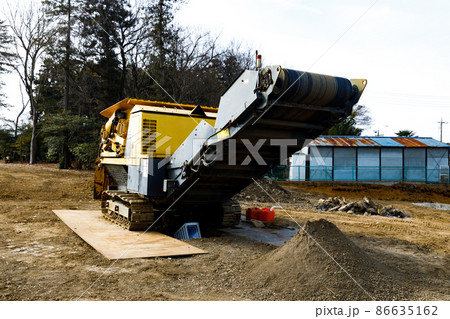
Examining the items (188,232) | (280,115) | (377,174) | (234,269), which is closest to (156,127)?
(188,232)

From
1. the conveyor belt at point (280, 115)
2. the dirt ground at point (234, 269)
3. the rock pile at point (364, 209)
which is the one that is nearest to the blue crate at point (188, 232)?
the dirt ground at point (234, 269)

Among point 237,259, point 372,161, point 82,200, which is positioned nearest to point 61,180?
point 82,200

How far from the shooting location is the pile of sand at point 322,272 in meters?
4.55

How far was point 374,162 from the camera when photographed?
26125mm

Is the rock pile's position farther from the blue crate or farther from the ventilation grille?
the ventilation grille

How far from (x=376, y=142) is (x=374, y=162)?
1692 millimetres

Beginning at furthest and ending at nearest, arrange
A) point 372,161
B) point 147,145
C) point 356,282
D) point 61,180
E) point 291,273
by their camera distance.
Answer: point 372,161
point 61,180
point 147,145
point 291,273
point 356,282

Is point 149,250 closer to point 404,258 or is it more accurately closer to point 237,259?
point 237,259

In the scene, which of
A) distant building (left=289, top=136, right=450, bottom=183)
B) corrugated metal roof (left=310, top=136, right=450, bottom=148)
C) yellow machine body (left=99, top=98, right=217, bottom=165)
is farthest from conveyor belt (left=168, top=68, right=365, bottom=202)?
corrugated metal roof (left=310, top=136, right=450, bottom=148)

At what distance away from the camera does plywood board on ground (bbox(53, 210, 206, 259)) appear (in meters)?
6.46

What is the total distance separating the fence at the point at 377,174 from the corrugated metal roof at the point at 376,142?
1.58m

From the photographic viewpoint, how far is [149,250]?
667 centimetres

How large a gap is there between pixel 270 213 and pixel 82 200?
8.73 m

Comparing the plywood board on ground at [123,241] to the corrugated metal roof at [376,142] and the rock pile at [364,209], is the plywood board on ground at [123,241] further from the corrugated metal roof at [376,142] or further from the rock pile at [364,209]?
the corrugated metal roof at [376,142]
